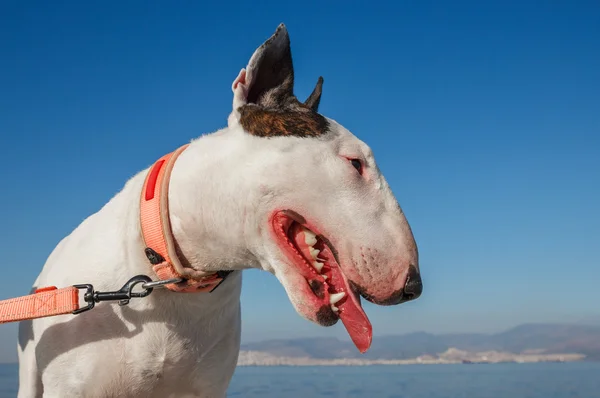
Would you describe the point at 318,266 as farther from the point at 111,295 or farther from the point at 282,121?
the point at 111,295

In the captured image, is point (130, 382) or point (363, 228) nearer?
point (363, 228)

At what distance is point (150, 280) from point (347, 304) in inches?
39.2

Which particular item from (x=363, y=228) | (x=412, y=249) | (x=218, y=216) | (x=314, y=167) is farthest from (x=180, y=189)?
(x=412, y=249)

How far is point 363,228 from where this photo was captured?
251 cm

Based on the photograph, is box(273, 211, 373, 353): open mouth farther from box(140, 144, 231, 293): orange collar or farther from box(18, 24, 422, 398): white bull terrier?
box(140, 144, 231, 293): orange collar

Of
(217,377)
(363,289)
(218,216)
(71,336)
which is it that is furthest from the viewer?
(217,377)

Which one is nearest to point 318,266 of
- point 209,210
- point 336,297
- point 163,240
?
point 336,297

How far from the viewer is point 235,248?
277cm

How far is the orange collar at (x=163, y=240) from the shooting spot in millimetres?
2854

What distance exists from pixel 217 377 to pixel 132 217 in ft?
3.22

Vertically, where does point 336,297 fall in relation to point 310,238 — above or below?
below

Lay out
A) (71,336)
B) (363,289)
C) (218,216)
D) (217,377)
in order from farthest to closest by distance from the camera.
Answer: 1. (217,377)
2. (71,336)
3. (218,216)
4. (363,289)

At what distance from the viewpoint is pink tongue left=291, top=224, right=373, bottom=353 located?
8.22 feet

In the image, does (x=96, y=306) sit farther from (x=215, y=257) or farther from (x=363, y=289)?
(x=363, y=289)
